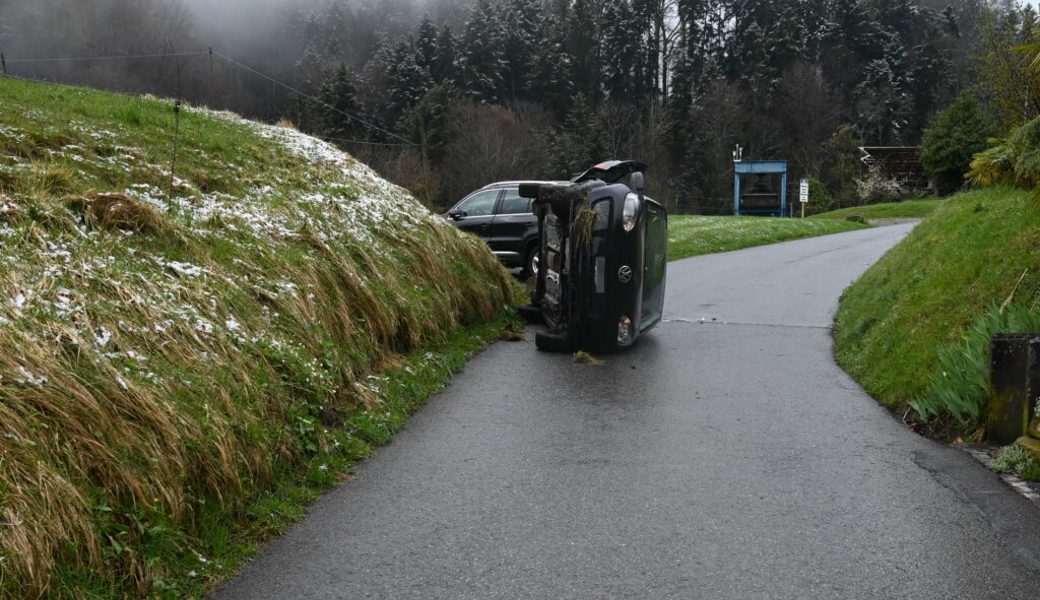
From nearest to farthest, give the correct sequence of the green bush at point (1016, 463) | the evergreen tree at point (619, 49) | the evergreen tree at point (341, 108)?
the green bush at point (1016, 463), the evergreen tree at point (341, 108), the evergreen tree at point (619, 49)

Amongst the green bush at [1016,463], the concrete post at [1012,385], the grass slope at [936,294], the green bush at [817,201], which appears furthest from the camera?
the green bush at [817,201]

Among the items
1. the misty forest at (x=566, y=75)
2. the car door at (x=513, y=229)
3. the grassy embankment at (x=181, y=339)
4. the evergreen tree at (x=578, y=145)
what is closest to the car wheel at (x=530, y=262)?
the car door at (x=513, y=229)

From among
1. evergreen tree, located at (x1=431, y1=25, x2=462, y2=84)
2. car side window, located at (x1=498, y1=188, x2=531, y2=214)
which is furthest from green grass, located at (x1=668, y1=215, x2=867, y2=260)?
evergreen tree, located at (x1=431, y1=25, x2=462, y2=84)

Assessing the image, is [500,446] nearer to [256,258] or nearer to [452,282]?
[256,258]

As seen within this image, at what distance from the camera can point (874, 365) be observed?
8.94 m

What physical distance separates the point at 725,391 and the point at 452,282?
13.6 ft

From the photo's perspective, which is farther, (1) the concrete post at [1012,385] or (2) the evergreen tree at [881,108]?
(2) the evergreen tree at [881,108]

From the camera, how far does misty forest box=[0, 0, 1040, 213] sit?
182ft

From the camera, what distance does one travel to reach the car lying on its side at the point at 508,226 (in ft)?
53.8

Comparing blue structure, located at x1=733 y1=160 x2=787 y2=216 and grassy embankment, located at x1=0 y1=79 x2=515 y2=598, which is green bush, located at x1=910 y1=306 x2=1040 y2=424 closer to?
grassy embankment, located at x1=0 y1=79 x2=515 y2=598

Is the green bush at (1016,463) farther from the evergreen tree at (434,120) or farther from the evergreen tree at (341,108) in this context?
the evergreen tree at (341,108)

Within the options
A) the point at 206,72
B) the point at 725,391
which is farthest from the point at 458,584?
the point at 206,72

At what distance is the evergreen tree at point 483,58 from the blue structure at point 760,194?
79.9 ft

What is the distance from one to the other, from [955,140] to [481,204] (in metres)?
37.0
